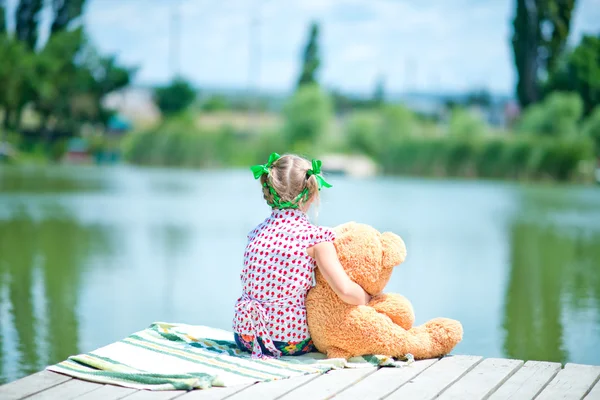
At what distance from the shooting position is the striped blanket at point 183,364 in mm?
2912

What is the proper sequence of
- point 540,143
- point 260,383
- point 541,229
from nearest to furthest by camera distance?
point 260,383
point 541,229
point 540,143

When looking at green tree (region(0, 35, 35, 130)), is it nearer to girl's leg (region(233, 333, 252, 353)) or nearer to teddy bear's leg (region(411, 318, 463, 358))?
girl's leg (region(233, 333, 252, 353))

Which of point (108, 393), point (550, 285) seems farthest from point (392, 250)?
point (550, 285)

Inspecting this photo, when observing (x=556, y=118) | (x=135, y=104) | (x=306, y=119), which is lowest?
(x=306, y=119)

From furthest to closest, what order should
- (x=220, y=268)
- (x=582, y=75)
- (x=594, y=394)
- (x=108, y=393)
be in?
(x=582, y=75) < (x=220, y=268) < (x=594, y=394) < (x=108, y=393)

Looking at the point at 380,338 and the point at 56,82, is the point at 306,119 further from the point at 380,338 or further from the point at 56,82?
the point at 380,338

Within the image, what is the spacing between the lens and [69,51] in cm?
4288

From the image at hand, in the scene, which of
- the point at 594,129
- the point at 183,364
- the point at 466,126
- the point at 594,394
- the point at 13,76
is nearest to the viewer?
the point at 594,394

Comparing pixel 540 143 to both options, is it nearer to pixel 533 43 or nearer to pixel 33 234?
Answer: pixel 533 43

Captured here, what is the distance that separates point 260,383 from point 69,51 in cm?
4189

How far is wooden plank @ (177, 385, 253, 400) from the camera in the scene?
278 cm

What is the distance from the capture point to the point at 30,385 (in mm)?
2859

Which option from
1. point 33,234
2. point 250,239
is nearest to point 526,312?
point 250,239

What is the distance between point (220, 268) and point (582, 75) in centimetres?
2953
